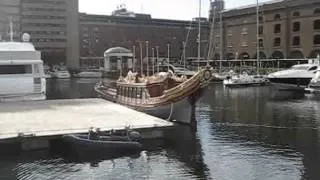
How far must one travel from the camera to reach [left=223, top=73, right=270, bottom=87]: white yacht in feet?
313

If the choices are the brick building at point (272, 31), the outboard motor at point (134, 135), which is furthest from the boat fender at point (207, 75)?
the brick building at point (272, 31)

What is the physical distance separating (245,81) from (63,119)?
68834 millimetres

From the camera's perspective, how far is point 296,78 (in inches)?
3191

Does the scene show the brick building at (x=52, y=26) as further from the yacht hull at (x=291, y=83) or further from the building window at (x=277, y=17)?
the yacht hull at (x=291, y=83)

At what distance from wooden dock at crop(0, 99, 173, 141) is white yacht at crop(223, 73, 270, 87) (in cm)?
5835

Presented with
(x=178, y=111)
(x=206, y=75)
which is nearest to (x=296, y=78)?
(x=178, y=111)

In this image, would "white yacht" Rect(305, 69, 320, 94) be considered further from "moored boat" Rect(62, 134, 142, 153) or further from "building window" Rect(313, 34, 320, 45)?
"moored boat" Rect(62, 134, 142, 153)

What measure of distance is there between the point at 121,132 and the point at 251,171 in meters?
7.19

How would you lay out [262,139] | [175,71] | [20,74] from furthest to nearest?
[175,71]
[20,74]
[262,139]

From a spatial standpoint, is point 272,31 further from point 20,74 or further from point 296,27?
point 20,74

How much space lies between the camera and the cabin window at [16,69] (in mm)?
43906

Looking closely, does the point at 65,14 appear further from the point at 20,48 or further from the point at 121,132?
the point at 121,132

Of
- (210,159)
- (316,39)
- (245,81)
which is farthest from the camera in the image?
(316,39)

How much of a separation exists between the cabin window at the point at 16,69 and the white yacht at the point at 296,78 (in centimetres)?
4769
